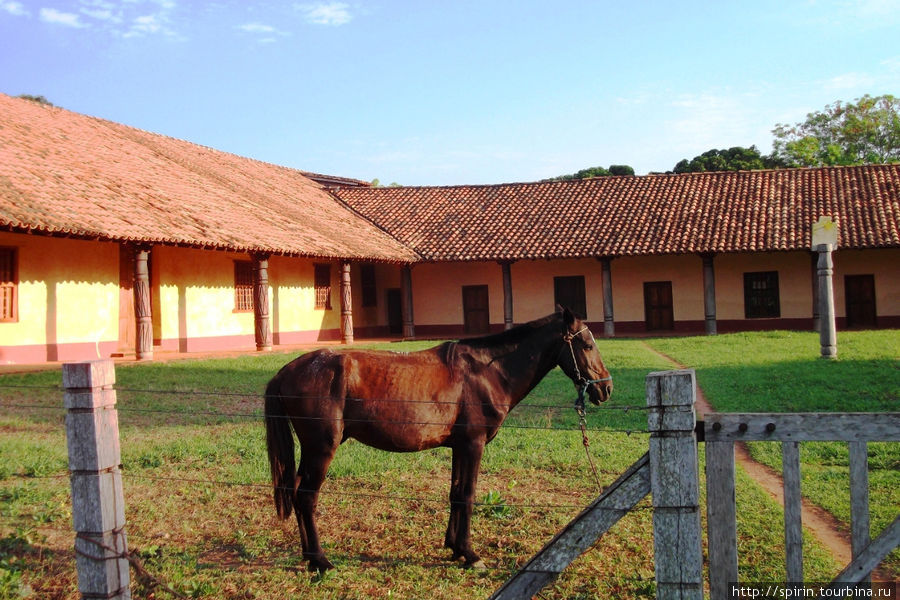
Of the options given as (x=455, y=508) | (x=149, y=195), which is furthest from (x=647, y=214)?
(x=455, y=508)

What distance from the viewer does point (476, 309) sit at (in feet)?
85.3

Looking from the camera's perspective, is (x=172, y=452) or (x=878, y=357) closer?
(x=172, y=452)

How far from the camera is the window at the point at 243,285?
1972cm

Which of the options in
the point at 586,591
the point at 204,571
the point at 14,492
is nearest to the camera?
the point at 586,591

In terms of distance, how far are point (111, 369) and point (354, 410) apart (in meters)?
1.53

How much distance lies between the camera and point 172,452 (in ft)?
23.8

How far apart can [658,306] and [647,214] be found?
3013 mm

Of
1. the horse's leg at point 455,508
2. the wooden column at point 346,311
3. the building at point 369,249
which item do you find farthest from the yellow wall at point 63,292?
the horse's leg at point 455,508

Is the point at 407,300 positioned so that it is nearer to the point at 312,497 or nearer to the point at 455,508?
the point at 455,508

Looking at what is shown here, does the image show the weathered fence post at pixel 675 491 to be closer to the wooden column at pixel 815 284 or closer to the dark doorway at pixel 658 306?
the wooden column at pixel 815 284

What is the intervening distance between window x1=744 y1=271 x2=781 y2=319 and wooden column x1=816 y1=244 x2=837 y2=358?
8.62 metres

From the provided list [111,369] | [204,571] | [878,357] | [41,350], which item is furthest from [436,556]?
[41,350]

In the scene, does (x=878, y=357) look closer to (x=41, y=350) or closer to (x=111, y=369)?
(x=111, y=369)

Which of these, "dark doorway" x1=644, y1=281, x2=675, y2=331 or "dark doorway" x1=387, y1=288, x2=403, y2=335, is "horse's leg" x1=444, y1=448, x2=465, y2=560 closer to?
"dark doorway" x1=644, y1=281, x2=675, y2=331
